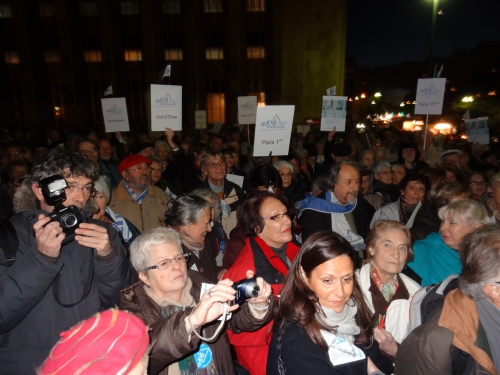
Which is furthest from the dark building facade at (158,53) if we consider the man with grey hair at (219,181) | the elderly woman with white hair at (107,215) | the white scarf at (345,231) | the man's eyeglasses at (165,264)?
the man's eyeglasses at (165,264)

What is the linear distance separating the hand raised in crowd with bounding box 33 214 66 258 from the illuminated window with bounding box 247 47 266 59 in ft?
92.0

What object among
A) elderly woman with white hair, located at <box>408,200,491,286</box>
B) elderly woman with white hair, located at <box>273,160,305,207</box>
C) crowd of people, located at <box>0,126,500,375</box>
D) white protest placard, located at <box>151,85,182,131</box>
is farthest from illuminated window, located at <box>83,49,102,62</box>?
elderly woman with white hair, located at <box>408,200,491,286</box>

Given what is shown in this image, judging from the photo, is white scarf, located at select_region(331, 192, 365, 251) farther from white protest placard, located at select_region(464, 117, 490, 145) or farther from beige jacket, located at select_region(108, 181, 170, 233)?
white protest placard, located at select_region(464, 117, 490, 145)

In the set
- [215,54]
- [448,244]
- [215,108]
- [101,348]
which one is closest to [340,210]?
[448,244]

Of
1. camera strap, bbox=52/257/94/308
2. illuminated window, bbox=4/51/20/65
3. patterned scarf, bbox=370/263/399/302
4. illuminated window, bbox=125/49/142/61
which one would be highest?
illuminated window, bbox=125/49/142/61

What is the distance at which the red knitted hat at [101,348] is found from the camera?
111 cm

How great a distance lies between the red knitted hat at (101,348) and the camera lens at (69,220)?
82cm

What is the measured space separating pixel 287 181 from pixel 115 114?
4.61m

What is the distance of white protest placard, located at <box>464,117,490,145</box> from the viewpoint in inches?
334

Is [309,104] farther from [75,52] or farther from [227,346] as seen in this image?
[227,346]

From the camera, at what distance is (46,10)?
26641 mm

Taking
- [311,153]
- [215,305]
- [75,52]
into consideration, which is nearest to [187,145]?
[311,153]

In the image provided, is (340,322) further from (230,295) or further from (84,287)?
(84,287)

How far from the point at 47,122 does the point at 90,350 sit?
3057 cm
